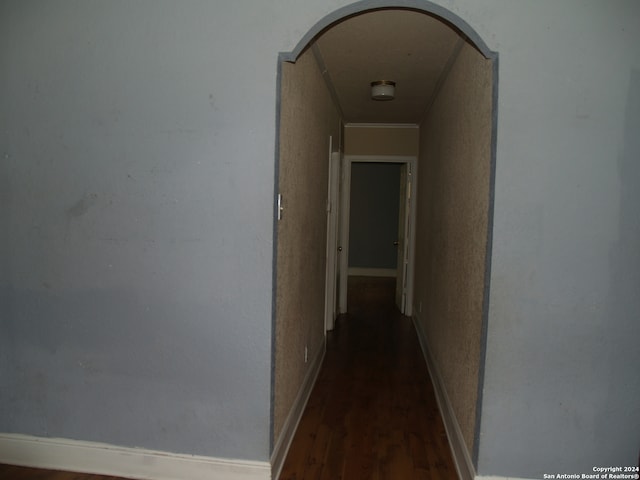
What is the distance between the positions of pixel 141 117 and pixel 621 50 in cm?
202

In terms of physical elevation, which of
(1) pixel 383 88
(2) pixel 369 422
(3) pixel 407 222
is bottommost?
(2) pixel 369 422

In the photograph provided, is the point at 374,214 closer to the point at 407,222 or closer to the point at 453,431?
the point at 407,222

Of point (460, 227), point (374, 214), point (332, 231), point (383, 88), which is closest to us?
point (460, 227)

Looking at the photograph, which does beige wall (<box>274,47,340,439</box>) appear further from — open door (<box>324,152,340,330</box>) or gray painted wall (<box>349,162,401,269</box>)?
gray painted wall (<box>349,162,401,269</box>)

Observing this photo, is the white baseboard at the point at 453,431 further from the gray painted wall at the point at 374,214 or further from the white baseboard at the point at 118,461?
the gray painted wall at the point at 374,214

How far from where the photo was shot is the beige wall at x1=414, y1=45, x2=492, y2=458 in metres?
2.25

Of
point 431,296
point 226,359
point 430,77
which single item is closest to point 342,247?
point 431,296

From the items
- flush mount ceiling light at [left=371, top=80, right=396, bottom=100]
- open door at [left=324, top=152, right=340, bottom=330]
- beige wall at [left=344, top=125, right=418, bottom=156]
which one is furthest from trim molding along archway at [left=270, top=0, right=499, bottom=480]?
beige wall at [left=344, top=125, right=418, bottom=156]

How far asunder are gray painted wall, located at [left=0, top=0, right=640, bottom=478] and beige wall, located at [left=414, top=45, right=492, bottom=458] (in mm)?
218

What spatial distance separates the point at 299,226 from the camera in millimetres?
2871

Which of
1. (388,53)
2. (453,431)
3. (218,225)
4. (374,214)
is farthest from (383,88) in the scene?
(374,214)

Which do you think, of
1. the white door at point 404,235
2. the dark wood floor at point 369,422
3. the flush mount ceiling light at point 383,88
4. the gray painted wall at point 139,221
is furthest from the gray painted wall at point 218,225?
the white door at point 404,235

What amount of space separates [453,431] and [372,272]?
21.6 feet

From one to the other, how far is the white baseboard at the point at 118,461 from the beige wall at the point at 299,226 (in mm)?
274
